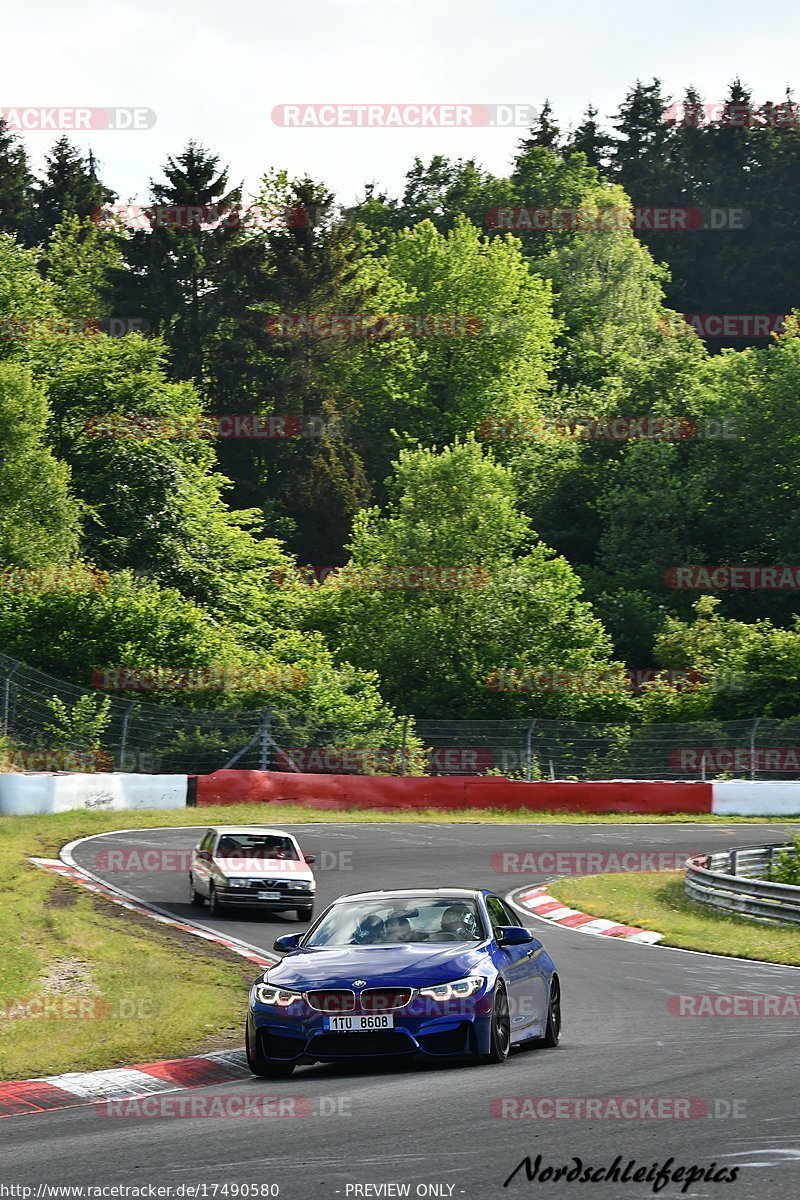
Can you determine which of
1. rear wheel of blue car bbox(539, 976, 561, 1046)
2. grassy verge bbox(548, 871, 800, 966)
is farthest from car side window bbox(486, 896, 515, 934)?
grassy verge bbox(548, 871, 800, 966)

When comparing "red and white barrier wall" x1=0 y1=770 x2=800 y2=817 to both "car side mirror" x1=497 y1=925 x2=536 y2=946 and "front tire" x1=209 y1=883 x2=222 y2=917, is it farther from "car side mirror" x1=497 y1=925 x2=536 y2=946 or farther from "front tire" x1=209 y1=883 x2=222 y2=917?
"car side mirror" x1=497 y1=925 x2=536 y2=946

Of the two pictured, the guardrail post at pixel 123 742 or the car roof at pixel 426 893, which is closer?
the car roof at pixel 426 893

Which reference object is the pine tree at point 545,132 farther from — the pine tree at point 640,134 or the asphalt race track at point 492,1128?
the asphalt race track at point 492,1128

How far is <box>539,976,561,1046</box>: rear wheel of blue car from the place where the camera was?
471 inches

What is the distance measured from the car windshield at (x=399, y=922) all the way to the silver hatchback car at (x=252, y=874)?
875 cm

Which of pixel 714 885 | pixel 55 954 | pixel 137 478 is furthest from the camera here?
pixel 137 478

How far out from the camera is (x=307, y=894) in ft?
68.6

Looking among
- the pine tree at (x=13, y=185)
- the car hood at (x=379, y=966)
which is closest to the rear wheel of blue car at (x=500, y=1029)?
the car hood at (x=379, y=966)

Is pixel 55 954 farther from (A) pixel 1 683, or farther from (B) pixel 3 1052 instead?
(A) pixel 1 683

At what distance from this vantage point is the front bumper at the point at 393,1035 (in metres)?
Answer: 10.5

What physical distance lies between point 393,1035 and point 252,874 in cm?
1054

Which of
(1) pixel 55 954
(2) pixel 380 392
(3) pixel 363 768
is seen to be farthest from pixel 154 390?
(1) pixel 55 954

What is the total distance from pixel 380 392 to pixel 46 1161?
235 ft

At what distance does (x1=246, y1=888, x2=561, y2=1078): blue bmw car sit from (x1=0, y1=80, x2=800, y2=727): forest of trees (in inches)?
1171
